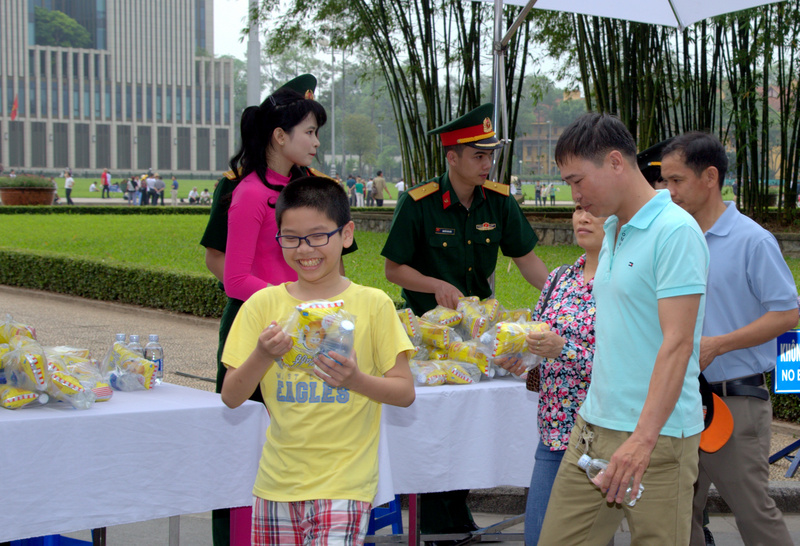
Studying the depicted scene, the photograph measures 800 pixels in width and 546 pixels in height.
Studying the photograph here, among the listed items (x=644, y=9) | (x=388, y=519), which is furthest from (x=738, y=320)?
(x=644, y=9)

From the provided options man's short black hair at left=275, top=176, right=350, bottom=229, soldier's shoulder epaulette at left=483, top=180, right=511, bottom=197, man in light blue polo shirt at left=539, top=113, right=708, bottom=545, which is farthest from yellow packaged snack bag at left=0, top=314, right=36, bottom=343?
soldier's shoulder epaulette at left=483, top=180, right=511, bottom=197

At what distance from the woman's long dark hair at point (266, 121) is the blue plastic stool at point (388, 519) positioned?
149cm

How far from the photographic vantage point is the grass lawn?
32.3ft

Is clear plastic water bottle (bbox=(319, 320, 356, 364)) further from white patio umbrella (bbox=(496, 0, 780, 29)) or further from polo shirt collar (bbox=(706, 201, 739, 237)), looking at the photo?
white patio umbrella (bbox=(496, 0, 780, 29))

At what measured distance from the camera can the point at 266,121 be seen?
2.98 metres

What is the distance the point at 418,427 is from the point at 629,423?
103 centimetres

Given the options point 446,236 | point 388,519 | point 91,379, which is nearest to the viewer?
point 91,379

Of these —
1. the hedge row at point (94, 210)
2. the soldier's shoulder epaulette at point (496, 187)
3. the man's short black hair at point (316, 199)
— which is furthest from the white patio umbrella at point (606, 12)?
the hedge row at point (94, 210)

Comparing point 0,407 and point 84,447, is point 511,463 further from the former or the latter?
point 0,407

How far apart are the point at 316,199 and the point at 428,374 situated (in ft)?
2.99

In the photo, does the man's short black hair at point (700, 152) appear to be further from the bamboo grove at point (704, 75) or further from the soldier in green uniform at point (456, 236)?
the bamboo grove at point (704, 75)

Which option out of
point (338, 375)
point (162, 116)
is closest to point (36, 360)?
point (338, 375)

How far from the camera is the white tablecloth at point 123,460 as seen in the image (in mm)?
2357

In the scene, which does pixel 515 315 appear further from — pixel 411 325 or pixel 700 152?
pixel 700 152
